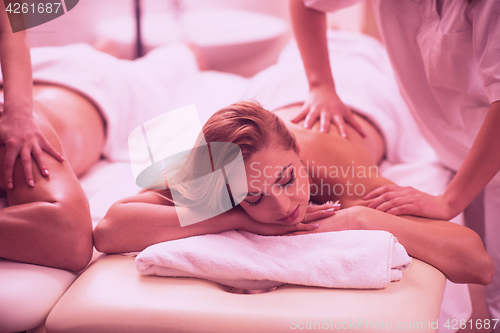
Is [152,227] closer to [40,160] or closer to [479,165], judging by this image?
[40,160]

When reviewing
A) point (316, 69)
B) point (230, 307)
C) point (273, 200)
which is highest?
point (316, 69)

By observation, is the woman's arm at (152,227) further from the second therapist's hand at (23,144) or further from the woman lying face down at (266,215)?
the second therapist's hand at (23,144)

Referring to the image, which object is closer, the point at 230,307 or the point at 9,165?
the point at 230,307

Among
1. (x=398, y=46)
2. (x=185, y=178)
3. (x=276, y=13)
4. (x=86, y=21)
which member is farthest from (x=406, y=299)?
(x=276, y=13)

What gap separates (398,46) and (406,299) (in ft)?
2.47

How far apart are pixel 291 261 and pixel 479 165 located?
0.49 m

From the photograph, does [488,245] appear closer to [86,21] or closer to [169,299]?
[169,299]

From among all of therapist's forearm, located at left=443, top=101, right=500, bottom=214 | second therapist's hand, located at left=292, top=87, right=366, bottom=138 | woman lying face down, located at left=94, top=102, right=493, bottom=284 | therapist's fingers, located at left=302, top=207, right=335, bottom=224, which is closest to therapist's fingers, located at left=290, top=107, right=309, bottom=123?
second therapist's hand, located at left=292, top=87, right=366, bottom=138

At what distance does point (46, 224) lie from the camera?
31.7 inches

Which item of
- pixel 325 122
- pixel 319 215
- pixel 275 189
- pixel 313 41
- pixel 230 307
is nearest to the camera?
pixel 230 307

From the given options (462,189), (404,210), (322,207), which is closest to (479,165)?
(462,189)

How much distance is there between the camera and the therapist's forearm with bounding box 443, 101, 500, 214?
0.79 metres

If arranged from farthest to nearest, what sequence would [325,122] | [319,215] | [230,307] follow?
[325,122]
[319,215]
[230,307]

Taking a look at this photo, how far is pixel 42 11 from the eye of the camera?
117 centimetres
